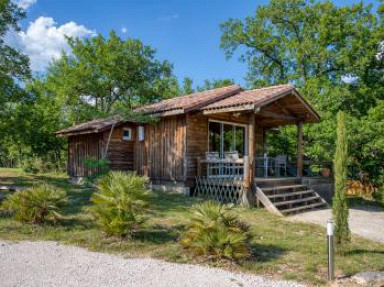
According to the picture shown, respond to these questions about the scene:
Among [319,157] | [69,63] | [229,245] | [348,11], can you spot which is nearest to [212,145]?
[319,157]

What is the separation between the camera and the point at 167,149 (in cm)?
1406

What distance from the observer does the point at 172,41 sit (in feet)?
64.9

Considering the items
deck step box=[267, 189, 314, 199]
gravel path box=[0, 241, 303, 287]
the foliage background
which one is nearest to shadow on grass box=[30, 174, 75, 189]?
the foliage background

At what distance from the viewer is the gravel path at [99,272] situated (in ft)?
16.2

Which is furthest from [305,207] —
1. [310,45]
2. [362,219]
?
[310,45]

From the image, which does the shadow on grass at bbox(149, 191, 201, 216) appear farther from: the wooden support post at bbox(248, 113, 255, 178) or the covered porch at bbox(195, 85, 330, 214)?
the wooden support post at bbox(248, 113, 255, 178)

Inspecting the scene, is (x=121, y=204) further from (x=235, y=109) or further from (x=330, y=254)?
(x=235, y=109)

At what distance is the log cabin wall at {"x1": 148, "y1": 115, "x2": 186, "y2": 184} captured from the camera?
13.5m

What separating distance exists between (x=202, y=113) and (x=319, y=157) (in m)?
7.04

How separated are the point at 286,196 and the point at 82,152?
34.3 ft

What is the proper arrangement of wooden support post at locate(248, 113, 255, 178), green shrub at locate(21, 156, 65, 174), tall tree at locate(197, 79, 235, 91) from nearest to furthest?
wooden support post at locate(248, 113, 255, 178), green shrub at locate(21, 156, 65, 174), tall tree at locate(197, 79, 235, 91)

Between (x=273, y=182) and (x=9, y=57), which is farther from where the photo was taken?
(x=9, y=57)

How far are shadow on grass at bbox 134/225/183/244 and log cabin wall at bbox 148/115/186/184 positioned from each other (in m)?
5.14

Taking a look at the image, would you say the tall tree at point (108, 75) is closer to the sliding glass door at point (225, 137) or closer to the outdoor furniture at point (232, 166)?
the sliding glass door at point (225, 137)
